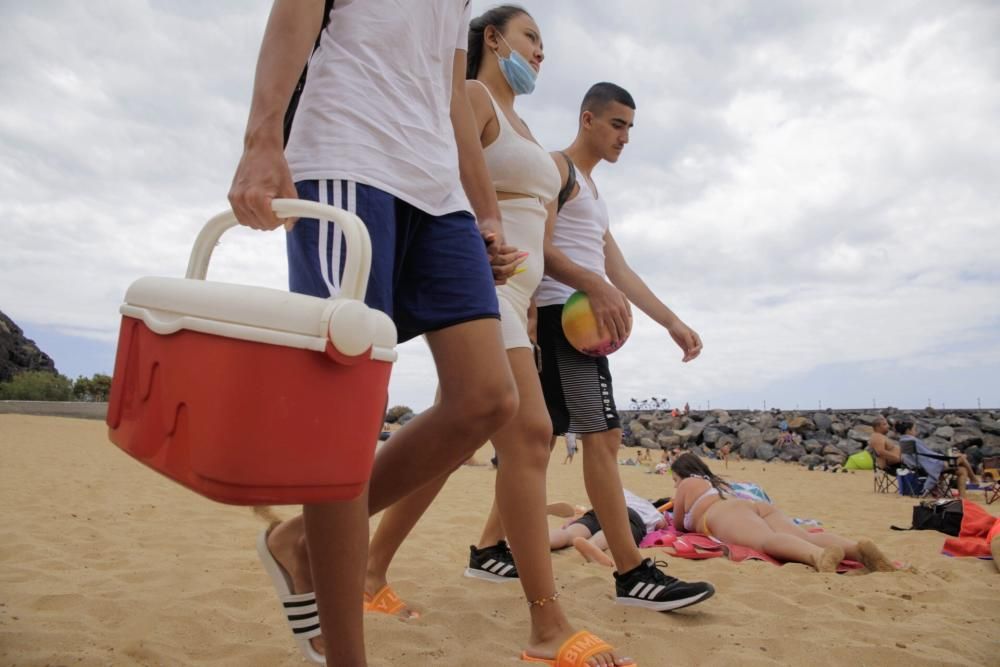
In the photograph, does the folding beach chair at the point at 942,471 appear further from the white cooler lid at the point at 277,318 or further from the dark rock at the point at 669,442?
the dark rock at the point at 669,442

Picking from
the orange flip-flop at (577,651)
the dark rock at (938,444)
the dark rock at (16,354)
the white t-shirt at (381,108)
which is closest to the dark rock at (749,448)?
the dark rock at (938,444)

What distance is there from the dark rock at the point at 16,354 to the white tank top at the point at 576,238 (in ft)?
109

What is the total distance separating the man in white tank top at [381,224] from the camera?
1524 mm

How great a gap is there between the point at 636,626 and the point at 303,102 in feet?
6.63

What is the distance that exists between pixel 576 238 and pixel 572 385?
0.65m

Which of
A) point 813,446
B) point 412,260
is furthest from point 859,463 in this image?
point 412,260

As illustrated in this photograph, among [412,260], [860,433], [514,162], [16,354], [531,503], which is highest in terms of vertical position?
[16,354]

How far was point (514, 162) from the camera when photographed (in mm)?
2527

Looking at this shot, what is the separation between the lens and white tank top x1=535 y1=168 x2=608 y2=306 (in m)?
3.14

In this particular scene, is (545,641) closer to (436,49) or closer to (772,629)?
(772,629)

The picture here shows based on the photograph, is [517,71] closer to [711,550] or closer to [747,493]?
[711,550]

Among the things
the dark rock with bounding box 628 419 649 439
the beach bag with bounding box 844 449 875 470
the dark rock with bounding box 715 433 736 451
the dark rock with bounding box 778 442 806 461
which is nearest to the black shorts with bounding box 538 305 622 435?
the beach bag with bounding box 844 449 875 470

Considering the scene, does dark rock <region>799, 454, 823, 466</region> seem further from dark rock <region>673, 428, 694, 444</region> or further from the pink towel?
the pink towel

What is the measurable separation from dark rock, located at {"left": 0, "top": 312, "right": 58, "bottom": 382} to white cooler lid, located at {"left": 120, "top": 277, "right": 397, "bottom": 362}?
3448cm
